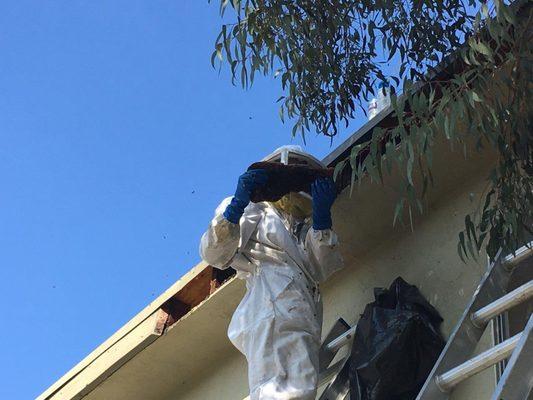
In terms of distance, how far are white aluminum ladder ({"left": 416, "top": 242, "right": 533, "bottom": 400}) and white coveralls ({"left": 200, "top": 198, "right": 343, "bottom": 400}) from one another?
2.10ft

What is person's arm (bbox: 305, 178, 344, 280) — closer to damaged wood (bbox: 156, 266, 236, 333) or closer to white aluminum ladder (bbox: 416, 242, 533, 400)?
white aluminum ladder (bbox: 416, 242, 533, 400)

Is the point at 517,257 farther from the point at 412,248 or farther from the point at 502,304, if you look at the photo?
the point at 412,248

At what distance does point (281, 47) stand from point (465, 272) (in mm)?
1457

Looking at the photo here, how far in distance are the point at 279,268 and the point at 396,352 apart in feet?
2.43

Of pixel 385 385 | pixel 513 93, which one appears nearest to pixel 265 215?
pixel 385 385

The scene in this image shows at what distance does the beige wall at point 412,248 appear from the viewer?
537 centimetres

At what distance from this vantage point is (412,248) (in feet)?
19.0

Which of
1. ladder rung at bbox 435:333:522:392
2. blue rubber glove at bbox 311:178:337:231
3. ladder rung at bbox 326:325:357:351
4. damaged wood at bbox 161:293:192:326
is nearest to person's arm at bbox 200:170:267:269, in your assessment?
blue rubber glove at bbox 311:178:337:231

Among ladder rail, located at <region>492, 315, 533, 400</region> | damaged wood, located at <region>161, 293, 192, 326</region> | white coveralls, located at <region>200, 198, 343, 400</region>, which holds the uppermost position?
damaged wood, located at <region>161, 293, 192, 326</region>

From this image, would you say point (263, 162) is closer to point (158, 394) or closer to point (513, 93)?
point (513, 93)

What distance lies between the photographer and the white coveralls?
4754mm

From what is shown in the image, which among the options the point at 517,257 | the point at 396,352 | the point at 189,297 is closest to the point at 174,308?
the point at 189,297

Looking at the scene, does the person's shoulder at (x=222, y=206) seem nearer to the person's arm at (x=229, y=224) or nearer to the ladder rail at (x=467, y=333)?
the person's arm at (x=229, y=224)

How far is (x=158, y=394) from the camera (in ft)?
25.0
